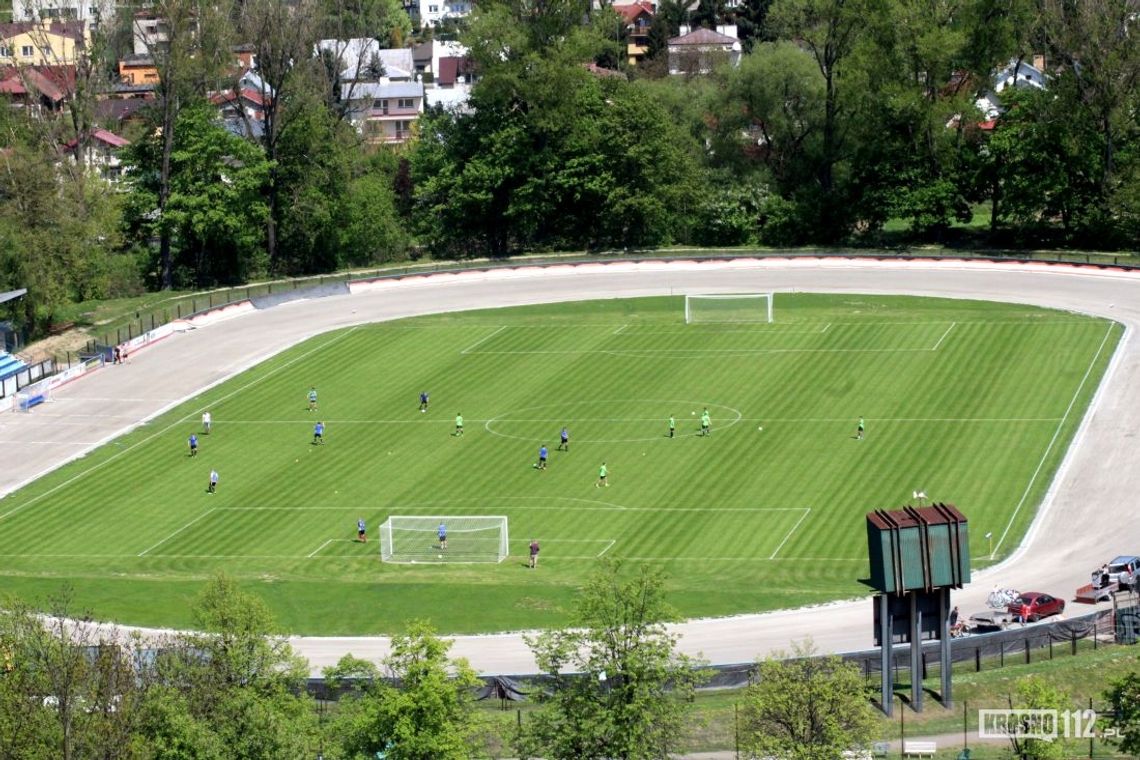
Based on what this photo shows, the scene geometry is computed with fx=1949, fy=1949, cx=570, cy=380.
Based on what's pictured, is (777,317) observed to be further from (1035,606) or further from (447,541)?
(1035,606)

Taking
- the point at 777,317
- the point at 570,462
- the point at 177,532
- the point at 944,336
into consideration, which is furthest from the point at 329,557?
the point at 777,317

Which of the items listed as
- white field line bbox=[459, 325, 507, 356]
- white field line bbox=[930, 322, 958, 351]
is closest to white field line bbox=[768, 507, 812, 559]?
white field line bbox=[930, 322, 958, 351]

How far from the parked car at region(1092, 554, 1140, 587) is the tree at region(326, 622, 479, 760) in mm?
32111

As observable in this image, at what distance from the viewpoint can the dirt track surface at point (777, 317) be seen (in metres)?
78.2

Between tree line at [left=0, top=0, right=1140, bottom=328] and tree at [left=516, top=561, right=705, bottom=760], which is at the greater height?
tree line at [left=0, top=0, right=1140, bottom=328]

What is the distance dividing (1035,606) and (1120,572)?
17.7 ft

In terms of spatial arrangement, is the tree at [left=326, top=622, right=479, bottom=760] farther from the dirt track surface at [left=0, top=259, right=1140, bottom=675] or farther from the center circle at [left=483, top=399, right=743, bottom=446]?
the center circle at [left=483, top=399, right=743, bottom=446]

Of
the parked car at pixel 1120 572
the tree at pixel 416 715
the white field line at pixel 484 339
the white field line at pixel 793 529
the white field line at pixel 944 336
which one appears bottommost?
the white field line at pixel 793 529

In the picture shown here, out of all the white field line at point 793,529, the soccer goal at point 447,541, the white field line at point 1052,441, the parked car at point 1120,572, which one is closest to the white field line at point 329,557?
the white field line at point 793,529

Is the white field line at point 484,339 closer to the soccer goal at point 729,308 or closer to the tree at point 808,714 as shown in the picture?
the soccer goal at point 729,308

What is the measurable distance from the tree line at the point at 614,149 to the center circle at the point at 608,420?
143 feet

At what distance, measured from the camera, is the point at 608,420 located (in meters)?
108

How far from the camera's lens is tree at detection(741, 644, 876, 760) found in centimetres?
5438

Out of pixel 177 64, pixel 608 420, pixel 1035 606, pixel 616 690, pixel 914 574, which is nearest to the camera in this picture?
pixel 616 690
